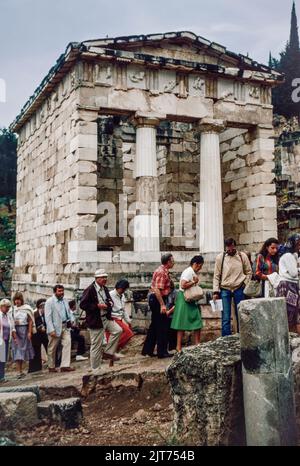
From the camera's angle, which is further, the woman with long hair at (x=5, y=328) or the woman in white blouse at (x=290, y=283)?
the woman with long hair at (x=5, y=328)

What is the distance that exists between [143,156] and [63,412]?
30.7ft

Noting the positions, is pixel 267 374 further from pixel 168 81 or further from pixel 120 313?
pixel 168 81

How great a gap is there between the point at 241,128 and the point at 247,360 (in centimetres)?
1264

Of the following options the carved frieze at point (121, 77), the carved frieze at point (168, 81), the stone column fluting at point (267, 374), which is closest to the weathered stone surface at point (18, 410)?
the stone column fluting at point (267, 374)

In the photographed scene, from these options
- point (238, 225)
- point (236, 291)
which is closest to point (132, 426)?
point (236, 291)

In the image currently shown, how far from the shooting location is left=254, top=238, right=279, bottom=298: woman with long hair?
8.23 m

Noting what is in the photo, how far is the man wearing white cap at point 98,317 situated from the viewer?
812 centimetres

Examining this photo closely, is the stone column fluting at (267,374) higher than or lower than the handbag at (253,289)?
lower

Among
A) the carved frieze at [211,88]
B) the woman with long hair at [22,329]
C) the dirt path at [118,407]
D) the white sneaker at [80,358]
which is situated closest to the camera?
the dirt path at [118,407]

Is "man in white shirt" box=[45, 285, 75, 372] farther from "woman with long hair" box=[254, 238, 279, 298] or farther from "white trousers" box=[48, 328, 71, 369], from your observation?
"woman with long hair" box=[254, 238, 279, 298]

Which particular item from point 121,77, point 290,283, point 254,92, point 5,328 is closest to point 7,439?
point 290,283

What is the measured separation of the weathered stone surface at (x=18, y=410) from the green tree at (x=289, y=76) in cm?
3865

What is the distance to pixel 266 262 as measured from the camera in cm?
833

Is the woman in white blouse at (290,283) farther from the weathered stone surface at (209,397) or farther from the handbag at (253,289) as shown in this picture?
the weathered stone surface at (209,397)
